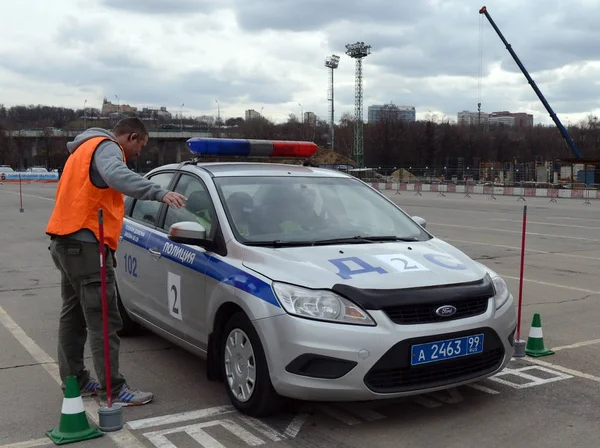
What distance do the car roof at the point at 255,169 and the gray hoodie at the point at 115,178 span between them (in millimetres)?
1005

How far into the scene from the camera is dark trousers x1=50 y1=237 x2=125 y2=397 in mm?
4258

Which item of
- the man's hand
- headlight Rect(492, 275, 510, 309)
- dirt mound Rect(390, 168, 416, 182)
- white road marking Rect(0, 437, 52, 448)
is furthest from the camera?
dirt mound Rect(390, 168, 416, 182)

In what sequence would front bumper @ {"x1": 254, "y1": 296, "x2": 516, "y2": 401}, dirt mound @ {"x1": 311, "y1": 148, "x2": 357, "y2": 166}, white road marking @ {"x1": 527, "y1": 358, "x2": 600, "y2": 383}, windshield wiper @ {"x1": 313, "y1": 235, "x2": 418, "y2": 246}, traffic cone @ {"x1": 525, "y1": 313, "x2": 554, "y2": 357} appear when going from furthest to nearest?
dirt mound @ {"x1": 311, "y1": 148, "x2": 357, "y2": 166}
traffic cone @ {"x1": 525, "y1": 313, "x2": 554, "y2": 357}
white road marking @ {"x1": 527, "y1": 358, "x2": 600, "y2": 383}
windshield wiper @ {"x1": 313, "y1": 235, "x2": 418, "y2": 246}
front bumper @ {"x1": 254, "y1": 296, "x2": 516, "y2": 401}

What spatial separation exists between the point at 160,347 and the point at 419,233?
2612 millimetres

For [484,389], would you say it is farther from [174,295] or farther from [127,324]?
[127,324]

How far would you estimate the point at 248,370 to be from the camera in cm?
409

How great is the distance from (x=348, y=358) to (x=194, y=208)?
1995 mm

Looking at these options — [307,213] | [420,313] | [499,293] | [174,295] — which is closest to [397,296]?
[420,313]

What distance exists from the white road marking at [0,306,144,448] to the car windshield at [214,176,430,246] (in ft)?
4.83

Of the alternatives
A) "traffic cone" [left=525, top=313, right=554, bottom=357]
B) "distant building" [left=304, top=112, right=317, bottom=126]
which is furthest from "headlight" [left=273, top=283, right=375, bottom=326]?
"distant building" [left=304, top=112, right=317, bottom=126]

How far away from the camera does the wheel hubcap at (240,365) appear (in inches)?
160

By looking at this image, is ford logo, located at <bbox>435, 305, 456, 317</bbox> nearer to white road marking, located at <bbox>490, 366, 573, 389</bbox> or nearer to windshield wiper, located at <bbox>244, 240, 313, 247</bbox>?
windshield wiper, located at <bbox>244, 240, 313, 247</bbox>

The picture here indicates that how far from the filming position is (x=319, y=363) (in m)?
3.73

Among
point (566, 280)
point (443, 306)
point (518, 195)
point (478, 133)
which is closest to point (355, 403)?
point (443, 306)
